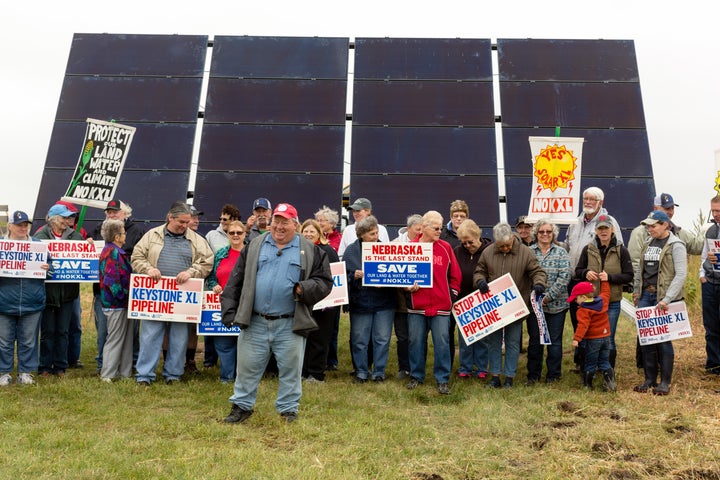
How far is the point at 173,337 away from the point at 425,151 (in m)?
6.01

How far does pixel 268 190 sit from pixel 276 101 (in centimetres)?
202

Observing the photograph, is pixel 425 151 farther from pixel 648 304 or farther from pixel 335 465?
pixel 335 465

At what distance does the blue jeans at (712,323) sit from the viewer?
29.3 feet

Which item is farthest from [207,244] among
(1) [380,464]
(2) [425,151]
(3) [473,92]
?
(3) [473,92]

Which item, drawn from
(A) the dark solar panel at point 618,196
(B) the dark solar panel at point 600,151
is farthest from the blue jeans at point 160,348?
(B) the dark solar panel at point 600,151

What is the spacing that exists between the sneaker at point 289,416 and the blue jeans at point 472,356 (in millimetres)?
Result: 3037

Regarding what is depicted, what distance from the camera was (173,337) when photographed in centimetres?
840

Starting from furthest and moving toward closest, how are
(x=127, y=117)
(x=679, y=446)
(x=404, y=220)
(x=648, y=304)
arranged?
1. (x=127, y=117)
2. (x=404, y=220)
3. (x=648, y=304)
4. (x=679, y=446)

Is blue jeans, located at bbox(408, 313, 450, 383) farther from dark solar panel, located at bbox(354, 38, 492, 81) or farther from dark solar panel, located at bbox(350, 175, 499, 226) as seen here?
dark solar panel, located at bbox(354, 38, 492, 81)

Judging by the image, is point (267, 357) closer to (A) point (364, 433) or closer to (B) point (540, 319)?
(A) point (364, 433)

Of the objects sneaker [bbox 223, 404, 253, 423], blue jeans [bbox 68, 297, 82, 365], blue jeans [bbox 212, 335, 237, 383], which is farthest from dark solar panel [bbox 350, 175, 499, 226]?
sneaker [bbox 223, 404, 253, 423]

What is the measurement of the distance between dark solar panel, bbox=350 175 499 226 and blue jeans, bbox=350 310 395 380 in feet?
10.5

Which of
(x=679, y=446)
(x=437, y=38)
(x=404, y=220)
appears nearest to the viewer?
(x=679, y=446)

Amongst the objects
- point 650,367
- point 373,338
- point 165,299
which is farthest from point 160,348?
point 650,367
